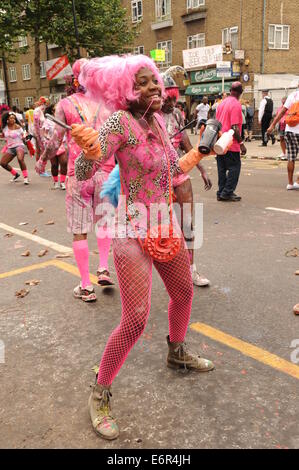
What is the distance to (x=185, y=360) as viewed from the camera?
9.32ft

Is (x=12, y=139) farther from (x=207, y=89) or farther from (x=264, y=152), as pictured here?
(x=207, y=89)

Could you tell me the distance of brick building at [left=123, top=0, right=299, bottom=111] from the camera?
89.6 feet

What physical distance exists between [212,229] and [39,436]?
444 centimetres

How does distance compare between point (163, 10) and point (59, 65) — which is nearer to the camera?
point (59, 65)

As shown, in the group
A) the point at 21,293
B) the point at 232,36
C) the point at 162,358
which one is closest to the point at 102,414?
the point at 162,358

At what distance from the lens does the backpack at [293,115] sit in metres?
8.37

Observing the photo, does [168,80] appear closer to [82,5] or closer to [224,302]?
[224,302]

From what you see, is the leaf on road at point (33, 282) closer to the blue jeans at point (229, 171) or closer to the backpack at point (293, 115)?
the blue jeans at point (229, 171)

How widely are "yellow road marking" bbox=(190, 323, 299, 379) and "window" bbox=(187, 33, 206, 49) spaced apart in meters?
30.6

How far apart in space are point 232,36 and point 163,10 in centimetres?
753

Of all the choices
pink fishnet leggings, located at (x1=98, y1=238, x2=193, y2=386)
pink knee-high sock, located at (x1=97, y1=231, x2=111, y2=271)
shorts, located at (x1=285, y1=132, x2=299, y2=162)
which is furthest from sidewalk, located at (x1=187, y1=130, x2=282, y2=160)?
pink fishnet leggings, located at (x1=98, y1=238, x2=193, y2=386)

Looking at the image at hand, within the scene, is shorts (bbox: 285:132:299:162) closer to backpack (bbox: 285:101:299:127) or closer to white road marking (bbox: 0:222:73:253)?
backpack (bbox: 285:101:299:127)

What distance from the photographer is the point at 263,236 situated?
5.91 metres
